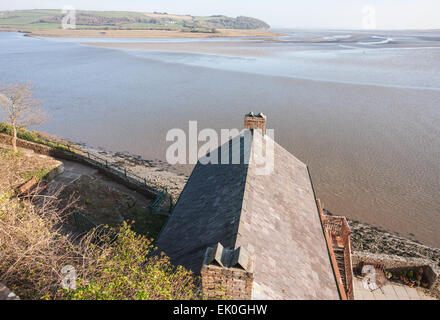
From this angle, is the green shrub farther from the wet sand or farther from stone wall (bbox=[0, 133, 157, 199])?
the wet sand

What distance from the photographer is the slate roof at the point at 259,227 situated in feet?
27.9

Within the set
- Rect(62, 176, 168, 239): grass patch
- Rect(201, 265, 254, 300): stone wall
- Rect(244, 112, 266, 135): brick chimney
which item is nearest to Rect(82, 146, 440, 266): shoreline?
Rect(62, 176, 168, 239): grass patch

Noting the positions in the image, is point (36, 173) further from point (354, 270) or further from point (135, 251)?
point (354, 270)

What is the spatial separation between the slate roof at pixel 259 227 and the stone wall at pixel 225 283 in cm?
68

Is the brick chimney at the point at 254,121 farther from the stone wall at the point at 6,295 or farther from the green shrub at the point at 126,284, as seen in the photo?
the stone wall at the point at 6,295

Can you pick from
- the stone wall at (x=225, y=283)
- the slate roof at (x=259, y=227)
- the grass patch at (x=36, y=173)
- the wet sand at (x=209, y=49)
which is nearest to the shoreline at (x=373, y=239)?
the slate roof at (x=259, y=227)

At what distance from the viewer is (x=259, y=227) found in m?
9.71

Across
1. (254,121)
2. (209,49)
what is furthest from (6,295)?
(209,49)

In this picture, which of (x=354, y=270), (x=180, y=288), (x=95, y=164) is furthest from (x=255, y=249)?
(x=95, y=164)

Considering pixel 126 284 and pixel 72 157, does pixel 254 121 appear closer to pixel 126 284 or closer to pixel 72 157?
pixel 126 284

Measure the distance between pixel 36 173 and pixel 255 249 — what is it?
18145 mm

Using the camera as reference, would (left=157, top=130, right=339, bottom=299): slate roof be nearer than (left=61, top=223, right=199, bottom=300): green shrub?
No

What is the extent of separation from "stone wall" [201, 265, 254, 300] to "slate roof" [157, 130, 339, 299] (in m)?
0.68

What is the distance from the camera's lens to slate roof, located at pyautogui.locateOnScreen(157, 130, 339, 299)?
8.50 metres
